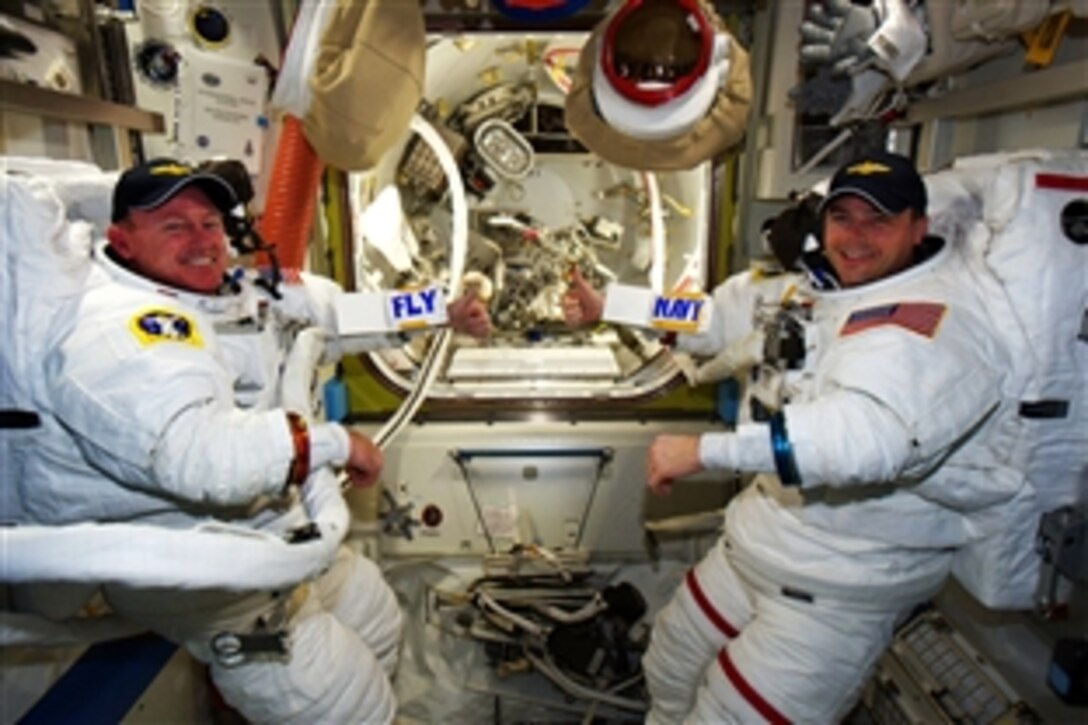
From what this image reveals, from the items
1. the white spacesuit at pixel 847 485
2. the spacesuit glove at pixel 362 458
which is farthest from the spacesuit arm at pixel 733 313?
the spacesuit glove at pixel 362 458

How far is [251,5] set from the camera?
2.33 m

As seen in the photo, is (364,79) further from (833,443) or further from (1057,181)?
(1057,181)

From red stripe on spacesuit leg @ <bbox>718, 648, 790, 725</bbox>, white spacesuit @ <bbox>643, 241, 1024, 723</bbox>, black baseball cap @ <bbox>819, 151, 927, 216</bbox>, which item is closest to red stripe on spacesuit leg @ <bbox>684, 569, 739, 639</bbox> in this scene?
white spacesuit @ <bbox>643, 241, 1024, 723</bbox>

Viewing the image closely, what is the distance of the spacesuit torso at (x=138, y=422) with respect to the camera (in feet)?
3.81

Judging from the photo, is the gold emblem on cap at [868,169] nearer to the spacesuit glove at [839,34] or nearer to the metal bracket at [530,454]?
the spacesuit glove at [839,34]

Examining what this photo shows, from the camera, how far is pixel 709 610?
204cm

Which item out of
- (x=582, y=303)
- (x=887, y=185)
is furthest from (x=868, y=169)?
(x=582, y=303)

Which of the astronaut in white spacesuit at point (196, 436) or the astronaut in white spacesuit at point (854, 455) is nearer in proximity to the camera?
the astronaut in white spacesuit at point (196, 436)

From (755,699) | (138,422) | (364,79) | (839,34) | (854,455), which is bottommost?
(755,699)

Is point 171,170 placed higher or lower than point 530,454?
higher

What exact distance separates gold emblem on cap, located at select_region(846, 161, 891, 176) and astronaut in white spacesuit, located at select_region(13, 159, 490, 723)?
1.35 m

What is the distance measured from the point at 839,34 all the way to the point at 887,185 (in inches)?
30.7

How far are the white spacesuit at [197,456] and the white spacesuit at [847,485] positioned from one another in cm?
100

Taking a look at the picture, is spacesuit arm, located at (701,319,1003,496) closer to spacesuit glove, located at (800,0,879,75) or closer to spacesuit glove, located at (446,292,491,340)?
spacesuit glove, located at (800,0,879,75)
